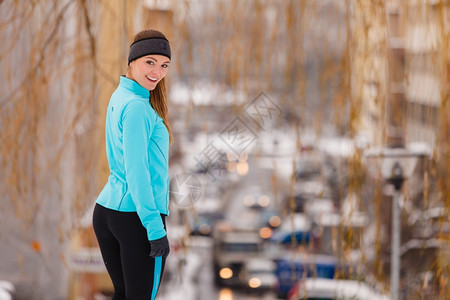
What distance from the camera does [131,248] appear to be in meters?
1.36

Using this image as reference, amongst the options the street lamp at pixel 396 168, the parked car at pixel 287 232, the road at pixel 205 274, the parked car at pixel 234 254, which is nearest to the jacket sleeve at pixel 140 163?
the street lamp at pixel 396 168

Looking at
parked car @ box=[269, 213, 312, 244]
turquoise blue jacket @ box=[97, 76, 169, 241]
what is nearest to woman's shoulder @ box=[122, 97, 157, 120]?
turquoise blue jacket @ box=[97, 76, 169, 241]

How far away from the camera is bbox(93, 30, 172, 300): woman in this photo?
130cm

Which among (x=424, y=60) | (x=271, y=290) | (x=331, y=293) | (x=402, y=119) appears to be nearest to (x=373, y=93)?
(x=402, y=119)

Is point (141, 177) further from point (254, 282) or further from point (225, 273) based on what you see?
point (225, 273)

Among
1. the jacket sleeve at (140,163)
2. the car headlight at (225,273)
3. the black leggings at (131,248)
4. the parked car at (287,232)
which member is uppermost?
the jacket sleeve at (140,163)

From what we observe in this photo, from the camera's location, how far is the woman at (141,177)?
51.2 inches

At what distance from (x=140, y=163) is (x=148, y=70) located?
0.20m

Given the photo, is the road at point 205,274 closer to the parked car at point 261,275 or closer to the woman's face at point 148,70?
the parked car at point 261,275

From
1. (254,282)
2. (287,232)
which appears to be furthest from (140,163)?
(287,232)

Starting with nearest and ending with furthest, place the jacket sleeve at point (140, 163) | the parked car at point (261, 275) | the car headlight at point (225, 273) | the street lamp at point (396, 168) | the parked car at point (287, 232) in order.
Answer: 1. the jacket sleeve at point (140, 163)
2. the street lamp at point (396, 168)
3. the parked car at point (261, 275)
4. the car headlight at point (225, 273)
5. the parked car at point (287, 232)

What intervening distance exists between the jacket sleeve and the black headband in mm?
112

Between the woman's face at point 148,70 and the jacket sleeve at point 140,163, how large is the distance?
6 cm

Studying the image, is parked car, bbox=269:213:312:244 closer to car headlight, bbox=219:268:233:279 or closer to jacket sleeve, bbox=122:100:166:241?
car headlight, bbox=219:268:233:279
